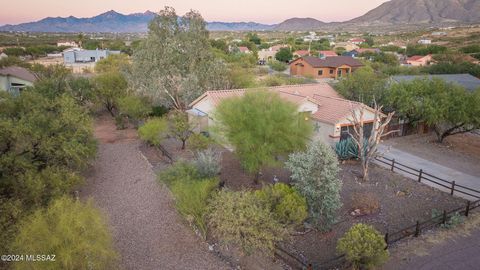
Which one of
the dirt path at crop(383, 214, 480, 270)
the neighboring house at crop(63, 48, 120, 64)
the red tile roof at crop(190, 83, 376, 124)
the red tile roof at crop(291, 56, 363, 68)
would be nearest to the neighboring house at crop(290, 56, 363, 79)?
the red tile roof at crop(291, 56, 363, 68)

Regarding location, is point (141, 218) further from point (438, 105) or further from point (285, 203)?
point (438, 105)

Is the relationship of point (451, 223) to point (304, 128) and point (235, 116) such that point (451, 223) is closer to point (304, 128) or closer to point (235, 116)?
point (304, 128)

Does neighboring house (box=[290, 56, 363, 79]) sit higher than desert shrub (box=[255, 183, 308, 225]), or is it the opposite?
neighboring house (box=[290, 56, 363, 79])

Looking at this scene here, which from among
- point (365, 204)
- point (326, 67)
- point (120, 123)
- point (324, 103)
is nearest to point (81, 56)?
point (326, 67)

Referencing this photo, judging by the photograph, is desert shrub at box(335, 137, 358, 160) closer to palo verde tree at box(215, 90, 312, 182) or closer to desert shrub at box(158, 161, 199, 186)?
palo verde tree at box(215, 90, 312, 182)

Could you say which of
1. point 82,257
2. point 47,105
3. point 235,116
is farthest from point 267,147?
point 47,105

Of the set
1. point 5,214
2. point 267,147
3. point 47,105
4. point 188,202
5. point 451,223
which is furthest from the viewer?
point 47,105

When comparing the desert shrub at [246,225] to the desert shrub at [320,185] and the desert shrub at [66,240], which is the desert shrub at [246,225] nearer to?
the desert shrub at [320,185]
